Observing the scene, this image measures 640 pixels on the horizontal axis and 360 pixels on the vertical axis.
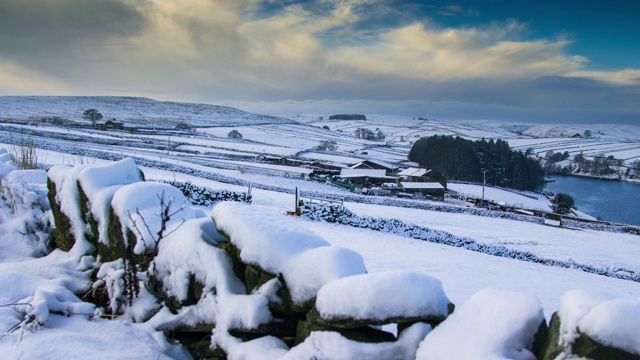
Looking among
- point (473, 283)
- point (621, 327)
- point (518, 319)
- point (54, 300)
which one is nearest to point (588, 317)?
point (621, 327)

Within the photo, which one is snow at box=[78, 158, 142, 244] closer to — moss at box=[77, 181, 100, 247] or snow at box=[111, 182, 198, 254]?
moss at box=[77, 181, 100, 247]

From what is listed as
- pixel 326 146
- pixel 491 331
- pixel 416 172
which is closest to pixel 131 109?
pixel 326 146

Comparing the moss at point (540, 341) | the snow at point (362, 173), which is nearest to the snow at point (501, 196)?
the snow at point (362, 173)

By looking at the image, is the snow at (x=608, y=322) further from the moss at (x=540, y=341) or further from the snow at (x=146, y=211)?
the snow at (x=146, y=211)

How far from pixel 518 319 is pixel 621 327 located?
1.62ft

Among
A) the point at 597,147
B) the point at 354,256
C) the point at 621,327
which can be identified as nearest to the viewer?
the point at 621,327

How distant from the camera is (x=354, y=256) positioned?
3.41 m

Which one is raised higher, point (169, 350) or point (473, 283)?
point (169, 350)

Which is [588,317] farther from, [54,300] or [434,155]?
→ [434,155]

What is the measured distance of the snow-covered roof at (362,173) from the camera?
53031 mm

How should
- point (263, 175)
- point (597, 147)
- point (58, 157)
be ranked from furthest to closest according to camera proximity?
point (597, 147) → point (263, 175) → point (58, 157)

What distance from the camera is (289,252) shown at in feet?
11.5

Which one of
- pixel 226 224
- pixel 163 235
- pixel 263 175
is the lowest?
pixel 263 175

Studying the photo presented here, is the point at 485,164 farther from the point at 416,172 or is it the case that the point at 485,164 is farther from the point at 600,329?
the point at 600,329
